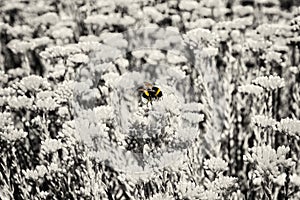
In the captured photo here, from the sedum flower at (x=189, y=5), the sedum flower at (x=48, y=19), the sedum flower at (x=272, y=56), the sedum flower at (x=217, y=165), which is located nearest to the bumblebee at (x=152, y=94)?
the sedum flower at (x=217, y=165)

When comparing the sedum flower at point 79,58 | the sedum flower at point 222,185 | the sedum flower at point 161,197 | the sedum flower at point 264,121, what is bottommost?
the sedum flower at point 161,197

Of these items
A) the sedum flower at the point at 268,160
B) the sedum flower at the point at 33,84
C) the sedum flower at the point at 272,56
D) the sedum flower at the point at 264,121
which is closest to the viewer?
the sedum flower at the point at 268,160

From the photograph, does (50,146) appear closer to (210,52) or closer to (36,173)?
(36,173)

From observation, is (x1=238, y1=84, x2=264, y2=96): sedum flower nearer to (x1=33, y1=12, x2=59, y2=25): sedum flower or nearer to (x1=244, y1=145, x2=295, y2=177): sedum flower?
(x1=244, y1=145, x2=295, y2=177): sedum flower

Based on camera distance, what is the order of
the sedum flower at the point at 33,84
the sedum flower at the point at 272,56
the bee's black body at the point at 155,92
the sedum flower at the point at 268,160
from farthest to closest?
the sedum flower at the point at 272,56
the sedum flower at the point at 33,84
the bee's black body at the point at 155,92
the sedum flower at the point at 268,160

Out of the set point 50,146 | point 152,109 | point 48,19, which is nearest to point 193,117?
point 152,109

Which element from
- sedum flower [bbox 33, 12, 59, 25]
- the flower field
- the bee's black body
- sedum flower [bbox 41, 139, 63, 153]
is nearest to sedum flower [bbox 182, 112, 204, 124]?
the flower field

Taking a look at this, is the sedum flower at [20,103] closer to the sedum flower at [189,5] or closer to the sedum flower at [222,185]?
the sedum flower at [222,185]

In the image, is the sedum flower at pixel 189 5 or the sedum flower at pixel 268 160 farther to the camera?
the sedum flower at pixel 189 5
